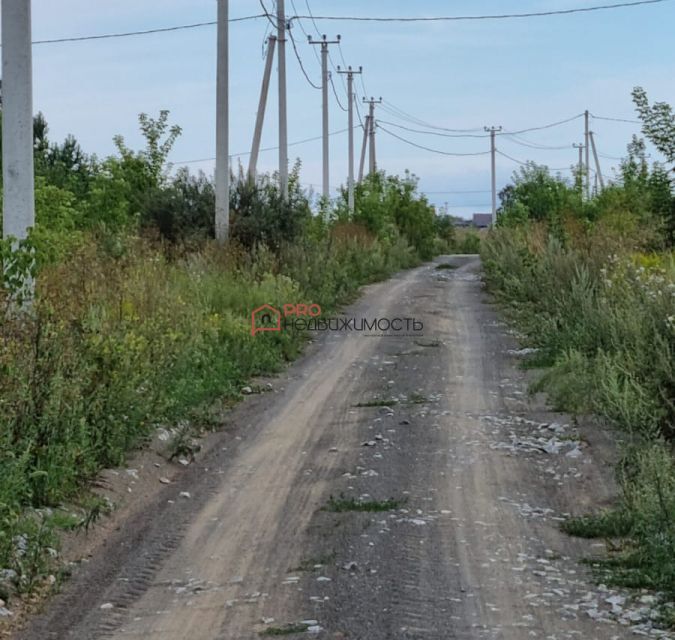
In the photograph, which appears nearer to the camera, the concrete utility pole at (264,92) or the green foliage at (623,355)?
the green foliage at (623,355)

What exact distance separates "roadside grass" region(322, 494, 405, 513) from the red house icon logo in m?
7.98

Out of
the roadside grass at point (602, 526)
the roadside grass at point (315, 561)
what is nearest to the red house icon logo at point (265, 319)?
the roadside grass at point (602, 526)

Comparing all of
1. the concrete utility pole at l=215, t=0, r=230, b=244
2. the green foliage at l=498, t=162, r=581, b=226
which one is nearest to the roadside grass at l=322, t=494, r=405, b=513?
the concrete utility pole at l=215, t=0, r=230, b=244

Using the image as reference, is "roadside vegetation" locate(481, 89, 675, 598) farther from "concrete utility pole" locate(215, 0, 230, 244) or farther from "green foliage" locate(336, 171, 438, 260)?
"green foliage" locate(336, 171, 438, 260)

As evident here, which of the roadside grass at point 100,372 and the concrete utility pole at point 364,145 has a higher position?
the concrete utility pole at point 364,145

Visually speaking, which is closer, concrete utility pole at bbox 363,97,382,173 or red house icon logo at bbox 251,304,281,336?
red house icon logo at bbox 251,304,281,336

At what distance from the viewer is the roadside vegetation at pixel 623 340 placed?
6.19 metres

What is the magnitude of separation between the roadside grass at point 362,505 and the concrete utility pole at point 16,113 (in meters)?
3.91

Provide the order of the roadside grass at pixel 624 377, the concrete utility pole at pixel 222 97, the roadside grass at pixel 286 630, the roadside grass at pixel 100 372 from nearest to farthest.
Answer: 1. the roadside grass at pixel 286 630
2. the roadside grass at pixel 624 377
3. the roadside grass at pixel 100 372
4. the concrete utility pole at pixel 222 97

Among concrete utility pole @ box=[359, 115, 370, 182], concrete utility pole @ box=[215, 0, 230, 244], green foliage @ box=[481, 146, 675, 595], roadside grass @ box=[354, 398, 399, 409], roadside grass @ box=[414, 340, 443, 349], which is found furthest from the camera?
concrete utility pole @ box=[359, 115, 370, 182]

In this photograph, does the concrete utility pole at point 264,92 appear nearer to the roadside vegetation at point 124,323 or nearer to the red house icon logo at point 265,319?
the roadside vegetation at point 124,323

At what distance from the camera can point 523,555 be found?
20.2 ft

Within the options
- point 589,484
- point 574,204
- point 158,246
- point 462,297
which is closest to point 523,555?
point 589,484

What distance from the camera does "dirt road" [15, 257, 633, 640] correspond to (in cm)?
518
